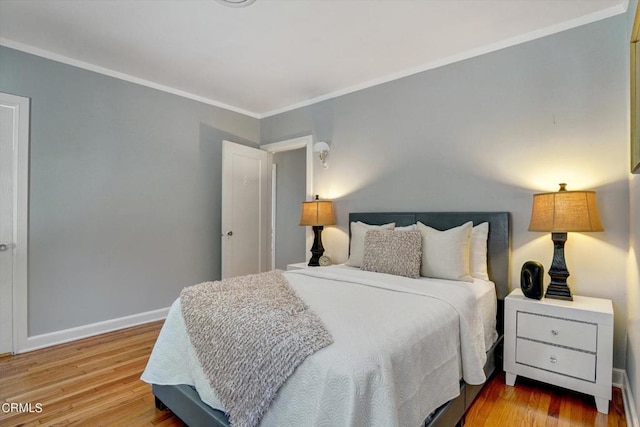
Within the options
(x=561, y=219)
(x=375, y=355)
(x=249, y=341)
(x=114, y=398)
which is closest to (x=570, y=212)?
(x=561, y=219)

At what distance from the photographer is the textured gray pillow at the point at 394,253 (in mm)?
2439

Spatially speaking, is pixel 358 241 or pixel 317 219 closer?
pixel 358 241

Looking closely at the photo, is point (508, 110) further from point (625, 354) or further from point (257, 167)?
point (257, 167)

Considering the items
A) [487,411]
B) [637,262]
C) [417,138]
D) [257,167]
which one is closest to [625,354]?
[637,262]

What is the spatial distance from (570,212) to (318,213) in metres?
2.20

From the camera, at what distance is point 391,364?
118cm

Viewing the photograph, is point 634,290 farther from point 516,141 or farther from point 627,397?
point 516,141

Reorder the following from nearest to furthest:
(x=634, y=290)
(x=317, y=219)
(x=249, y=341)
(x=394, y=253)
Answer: (x=249, y=341), (x=634, y=290), (x=394, y=253), (x=317, y=219)

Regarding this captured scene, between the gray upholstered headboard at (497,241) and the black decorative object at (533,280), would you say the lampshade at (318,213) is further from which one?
the black decorative object at (533,280)

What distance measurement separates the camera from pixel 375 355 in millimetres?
1163

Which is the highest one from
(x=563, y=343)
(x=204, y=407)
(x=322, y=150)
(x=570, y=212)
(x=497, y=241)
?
(x=322, y=150)

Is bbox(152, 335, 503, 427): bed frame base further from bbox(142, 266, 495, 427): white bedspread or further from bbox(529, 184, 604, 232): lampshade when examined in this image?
bbox(529, 184, 604, 232): lampshade

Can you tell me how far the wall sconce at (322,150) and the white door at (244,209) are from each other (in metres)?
0.93

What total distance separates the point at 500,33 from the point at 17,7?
347cm
